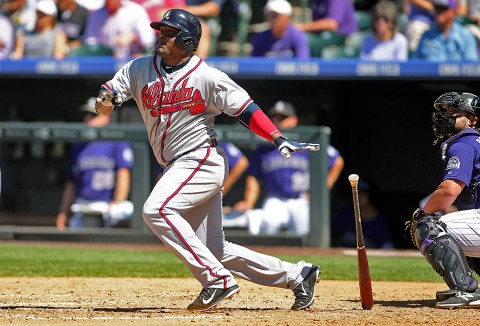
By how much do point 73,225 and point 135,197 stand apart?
0.77m

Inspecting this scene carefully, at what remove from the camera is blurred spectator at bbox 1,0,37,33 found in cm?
1170

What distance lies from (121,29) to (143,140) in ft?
5.17

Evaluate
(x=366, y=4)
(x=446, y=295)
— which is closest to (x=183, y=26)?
(x=446, y=295)

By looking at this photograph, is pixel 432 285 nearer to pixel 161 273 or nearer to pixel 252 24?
pixel 161 273

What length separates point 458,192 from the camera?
5.02 metres

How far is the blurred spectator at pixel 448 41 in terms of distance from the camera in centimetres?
1034

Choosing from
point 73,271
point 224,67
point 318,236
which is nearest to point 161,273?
point 73,271

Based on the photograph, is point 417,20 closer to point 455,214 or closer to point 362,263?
point 455,214

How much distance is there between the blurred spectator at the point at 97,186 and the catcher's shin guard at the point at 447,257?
5.42m

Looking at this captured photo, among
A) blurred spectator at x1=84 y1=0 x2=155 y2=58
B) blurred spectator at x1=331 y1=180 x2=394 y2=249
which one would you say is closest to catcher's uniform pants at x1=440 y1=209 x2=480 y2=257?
blurred spectator at x1=331 y1=180 x2=394 y2=249

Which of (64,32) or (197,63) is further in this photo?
(64,32)

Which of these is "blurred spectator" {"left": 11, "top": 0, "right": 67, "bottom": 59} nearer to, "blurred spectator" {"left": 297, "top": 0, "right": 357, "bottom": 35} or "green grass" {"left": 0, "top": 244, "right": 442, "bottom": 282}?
"green grass" {"left": 0, "top": 244, "right": 442, "bottom": 282}

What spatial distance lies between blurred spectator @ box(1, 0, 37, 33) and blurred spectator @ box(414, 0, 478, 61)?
4.75 metres

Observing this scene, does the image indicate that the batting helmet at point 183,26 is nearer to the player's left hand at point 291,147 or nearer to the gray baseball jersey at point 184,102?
the gray baseball jersey at point 184,102
